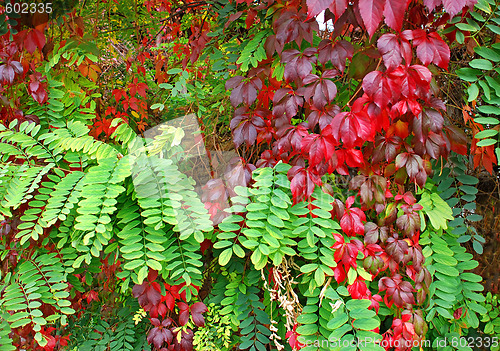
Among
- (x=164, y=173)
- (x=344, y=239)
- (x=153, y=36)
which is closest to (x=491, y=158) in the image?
(x=344, y=239)

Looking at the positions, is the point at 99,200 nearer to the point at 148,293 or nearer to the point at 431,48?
the point at 148,293

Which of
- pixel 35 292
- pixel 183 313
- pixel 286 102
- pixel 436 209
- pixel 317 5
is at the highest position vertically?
pixel 317 5

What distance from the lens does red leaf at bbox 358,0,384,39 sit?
0.85m

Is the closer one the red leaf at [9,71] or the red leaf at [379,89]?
the red leaf at [379,89]

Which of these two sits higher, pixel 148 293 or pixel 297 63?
pixel 297 63

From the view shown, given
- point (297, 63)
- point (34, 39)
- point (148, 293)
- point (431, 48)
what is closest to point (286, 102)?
point (297, 63)

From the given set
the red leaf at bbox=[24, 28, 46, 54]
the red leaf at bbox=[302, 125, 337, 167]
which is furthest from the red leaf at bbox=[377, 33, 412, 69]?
the red leaf at bbox=[24, 28, 46, 54]

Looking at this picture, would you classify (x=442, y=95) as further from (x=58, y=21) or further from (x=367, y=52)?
(x=58, y=21)

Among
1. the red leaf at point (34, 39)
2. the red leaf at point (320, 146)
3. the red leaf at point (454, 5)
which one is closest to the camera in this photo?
the red leaf at point (454, 5)

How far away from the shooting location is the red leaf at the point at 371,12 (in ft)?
2.78

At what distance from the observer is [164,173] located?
1.19 meters

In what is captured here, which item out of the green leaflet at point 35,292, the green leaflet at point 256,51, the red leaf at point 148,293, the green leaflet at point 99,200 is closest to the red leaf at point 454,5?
the green leaflet at point 256,51

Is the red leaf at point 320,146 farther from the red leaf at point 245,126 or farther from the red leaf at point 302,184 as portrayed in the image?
the red leaf at point 245,126

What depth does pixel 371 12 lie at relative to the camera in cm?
85
